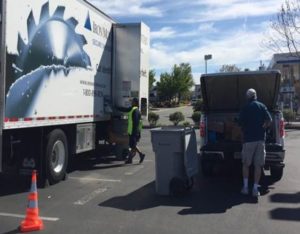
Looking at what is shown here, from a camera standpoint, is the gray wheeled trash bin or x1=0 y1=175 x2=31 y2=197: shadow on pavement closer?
the gray wheeled trash bin

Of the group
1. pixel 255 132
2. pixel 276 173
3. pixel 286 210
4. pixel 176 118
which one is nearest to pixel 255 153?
pixel 255 132

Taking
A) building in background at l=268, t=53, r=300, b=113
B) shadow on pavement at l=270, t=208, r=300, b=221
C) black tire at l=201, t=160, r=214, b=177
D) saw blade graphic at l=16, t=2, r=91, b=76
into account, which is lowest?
shadow on pavement at l=270, t=208, r=300, b=221

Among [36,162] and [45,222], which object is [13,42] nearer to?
[36,162]

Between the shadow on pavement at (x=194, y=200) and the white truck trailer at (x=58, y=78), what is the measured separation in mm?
1872

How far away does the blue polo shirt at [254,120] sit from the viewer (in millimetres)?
8914

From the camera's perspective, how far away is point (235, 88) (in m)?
11.6

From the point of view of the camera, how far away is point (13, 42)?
820 cm

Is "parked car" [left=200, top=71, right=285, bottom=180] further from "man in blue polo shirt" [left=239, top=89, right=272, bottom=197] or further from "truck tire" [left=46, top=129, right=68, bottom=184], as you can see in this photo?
"truck tire" [left=46, top=129, right=68, bottom=184]

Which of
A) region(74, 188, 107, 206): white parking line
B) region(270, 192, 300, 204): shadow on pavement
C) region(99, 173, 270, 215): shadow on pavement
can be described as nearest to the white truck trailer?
region(74, 188, 107, 206): white parking line

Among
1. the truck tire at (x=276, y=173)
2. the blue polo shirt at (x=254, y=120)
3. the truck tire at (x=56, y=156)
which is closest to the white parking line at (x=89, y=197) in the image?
the truck tire at (x=56, y=156)

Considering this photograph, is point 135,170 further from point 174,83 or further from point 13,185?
point 174,83

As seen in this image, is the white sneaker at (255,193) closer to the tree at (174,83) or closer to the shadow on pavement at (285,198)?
the shadow on pavement at (285,198)

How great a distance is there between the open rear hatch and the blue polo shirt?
1.92 meters

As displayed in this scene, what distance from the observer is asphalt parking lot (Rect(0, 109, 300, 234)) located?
6.73m
